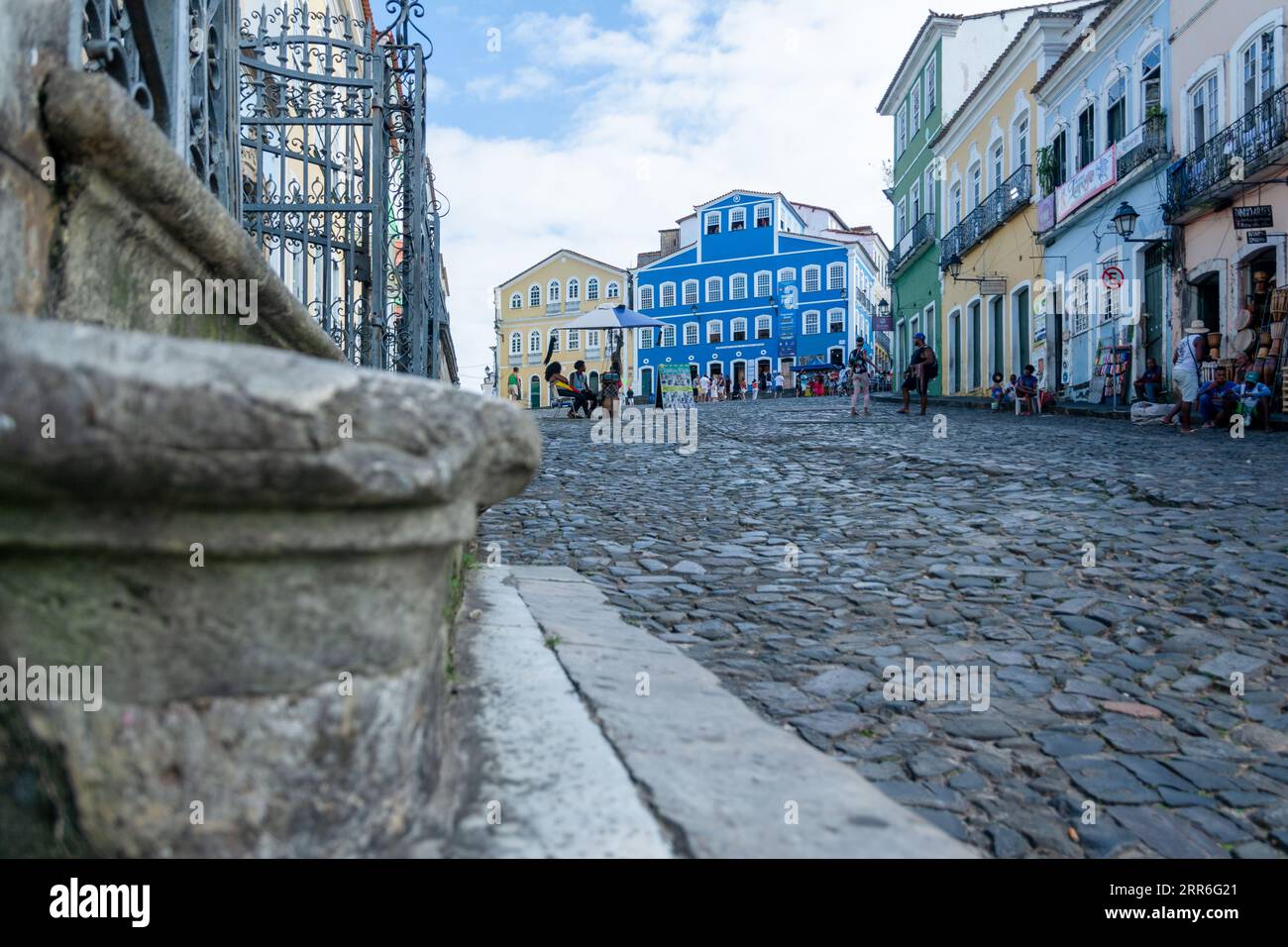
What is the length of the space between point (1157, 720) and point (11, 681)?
120 inches

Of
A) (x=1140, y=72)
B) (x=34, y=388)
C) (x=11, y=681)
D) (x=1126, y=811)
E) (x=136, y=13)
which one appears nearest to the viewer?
(x=34, y=388)

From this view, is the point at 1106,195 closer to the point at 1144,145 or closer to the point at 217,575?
the point at 1144,145

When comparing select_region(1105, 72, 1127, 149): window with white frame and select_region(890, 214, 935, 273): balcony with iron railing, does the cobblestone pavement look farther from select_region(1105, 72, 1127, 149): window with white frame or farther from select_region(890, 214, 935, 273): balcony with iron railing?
select_region(890, 214, 935, 273): balcony with iron railing

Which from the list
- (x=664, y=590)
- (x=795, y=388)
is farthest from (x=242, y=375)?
(x=795, y=388)

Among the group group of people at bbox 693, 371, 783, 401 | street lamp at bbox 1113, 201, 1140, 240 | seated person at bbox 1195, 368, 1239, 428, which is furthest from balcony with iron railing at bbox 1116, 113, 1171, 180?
group of people at bbox 693, 371, 783, 401

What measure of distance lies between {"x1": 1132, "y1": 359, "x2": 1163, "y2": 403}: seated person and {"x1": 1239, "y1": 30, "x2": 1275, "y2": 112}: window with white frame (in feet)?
14.2

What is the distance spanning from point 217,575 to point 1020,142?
2805 centimetres

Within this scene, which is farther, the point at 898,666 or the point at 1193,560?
the point at 1193,560

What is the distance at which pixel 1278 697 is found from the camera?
10.9 feet

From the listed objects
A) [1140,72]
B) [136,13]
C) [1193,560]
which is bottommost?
[1193,560]

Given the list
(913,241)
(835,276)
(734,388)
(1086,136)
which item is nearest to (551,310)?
(734,388)

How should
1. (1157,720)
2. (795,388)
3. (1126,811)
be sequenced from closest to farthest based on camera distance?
(1126,811), (1157,720), (795,388)

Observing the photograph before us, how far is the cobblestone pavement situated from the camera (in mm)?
2623
